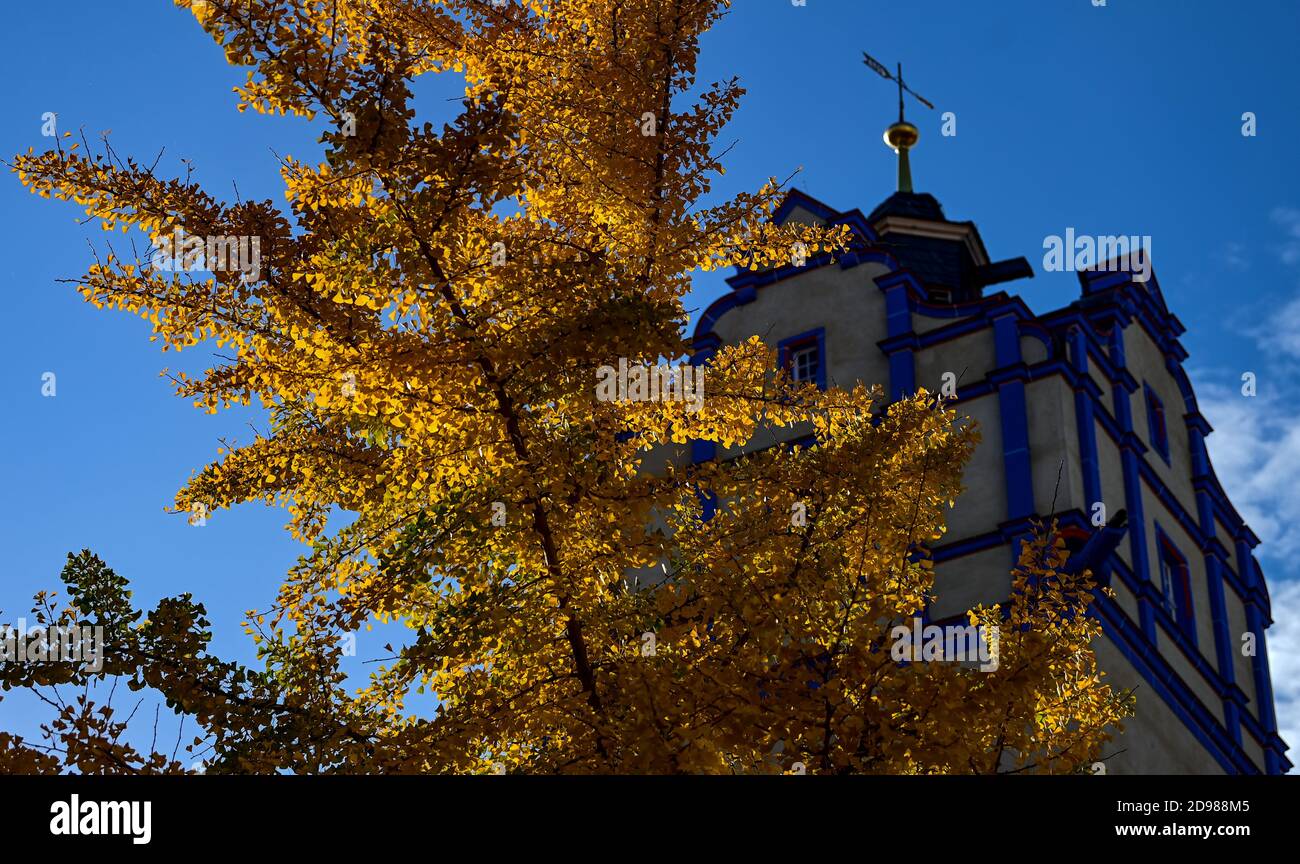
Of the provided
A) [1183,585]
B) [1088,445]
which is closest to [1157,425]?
[1183,585]

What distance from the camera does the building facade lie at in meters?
20.4

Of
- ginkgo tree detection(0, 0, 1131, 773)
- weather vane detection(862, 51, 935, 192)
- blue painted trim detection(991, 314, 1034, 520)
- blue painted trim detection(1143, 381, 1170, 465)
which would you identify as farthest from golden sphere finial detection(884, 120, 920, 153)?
ginkgo tree detection(0, 0, 1131, 773)

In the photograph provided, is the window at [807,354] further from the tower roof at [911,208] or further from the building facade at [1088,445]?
the tower roof at [911,208]

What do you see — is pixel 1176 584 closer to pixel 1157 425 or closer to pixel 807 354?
pixel 1157 425

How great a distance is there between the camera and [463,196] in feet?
29.4

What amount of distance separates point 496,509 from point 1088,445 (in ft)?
45.3

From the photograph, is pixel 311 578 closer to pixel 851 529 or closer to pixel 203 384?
pixel 203 384

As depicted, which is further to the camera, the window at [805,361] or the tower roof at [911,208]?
the tower roof at [911,208]

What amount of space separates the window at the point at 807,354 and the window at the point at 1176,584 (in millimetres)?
5457

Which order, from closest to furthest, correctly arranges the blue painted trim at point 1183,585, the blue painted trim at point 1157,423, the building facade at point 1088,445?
1. the building facade at point 1088,445
2. the blue painted trim at point 1183,585
3. the blue painted trim at point 1157,423

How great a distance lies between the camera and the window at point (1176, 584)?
75.2ft

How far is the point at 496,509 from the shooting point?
29.7 ft

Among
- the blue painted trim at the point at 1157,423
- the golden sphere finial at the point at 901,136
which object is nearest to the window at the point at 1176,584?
the blue painted trim at the point at 1157,423
